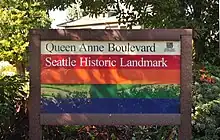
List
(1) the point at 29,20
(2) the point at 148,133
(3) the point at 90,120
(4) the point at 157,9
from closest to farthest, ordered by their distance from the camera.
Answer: (3) the point at 90,120 < (2) the point at 148,133 < (4) the point at 157,9 < (1) the point at 29,20

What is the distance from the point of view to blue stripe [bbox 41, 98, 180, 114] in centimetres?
522

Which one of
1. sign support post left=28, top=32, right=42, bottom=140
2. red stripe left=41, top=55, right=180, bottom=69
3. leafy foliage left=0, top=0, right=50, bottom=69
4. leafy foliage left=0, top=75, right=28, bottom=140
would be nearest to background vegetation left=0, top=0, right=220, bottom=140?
leafy foliage left=0, top=75, right=28, bottom=140

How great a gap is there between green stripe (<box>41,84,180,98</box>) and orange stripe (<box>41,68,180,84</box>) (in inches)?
2.2

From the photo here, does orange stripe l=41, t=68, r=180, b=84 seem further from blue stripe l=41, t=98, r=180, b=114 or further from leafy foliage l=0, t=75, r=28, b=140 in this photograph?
leafy foliage l=0, t=75, r=28, b=140

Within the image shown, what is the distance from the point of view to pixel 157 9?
8109 millimetres

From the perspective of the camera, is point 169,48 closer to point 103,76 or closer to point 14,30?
point 103,76

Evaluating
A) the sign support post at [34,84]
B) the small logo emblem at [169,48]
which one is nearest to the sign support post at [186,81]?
the small logo emblem at [169,48]

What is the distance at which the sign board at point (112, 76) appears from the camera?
5.21 m

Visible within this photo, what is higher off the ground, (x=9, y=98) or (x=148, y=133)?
(x=9, y=98)

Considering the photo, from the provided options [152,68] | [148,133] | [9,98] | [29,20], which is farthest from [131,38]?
[29,20]

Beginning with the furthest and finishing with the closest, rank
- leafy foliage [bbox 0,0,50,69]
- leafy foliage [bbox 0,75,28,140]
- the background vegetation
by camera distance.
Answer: leafy foliage [bbox 0,0,50,69] → leafy foliage [bbox 0,75,28,140] → the background vegetation

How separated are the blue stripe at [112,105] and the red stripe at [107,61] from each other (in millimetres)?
374

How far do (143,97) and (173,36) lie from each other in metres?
0.75

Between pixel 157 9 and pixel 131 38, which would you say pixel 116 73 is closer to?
pixel 131 38
